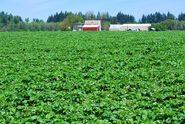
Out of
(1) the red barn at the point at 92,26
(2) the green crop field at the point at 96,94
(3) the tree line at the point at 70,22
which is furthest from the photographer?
(3) the tree line at the point at 70,22

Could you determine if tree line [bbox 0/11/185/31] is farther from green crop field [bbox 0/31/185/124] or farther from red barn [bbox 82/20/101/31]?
green crop field [bbox 0/31/185/124]

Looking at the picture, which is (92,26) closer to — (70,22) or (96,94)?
(70,22)

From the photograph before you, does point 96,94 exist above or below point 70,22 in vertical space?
below

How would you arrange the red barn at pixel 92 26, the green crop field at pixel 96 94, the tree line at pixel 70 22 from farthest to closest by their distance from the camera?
1. the tree line at pixel 70 22
2. the red barn at pixel 92 26
3. the green crop field at pixel 96 94

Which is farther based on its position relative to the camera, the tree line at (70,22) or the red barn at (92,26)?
the tree line at (70,22)

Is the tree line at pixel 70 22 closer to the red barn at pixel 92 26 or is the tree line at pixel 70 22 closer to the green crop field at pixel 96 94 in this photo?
the red barn at pixel 92 26

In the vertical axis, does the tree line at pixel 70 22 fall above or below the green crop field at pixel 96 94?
above

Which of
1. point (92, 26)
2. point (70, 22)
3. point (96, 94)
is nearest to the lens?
point (96, 94)

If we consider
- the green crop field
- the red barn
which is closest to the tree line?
the red barn

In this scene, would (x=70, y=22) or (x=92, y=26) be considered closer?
(x=92, y=26)

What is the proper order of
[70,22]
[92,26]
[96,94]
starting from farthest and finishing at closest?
[70,22]
[92,26]
[96,94]

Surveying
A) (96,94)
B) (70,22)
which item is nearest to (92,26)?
(70,22)

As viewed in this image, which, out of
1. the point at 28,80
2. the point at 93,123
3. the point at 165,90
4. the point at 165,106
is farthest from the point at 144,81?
the point at 28,80

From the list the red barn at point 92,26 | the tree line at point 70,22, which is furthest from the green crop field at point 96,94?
the tree line at point 70,22
